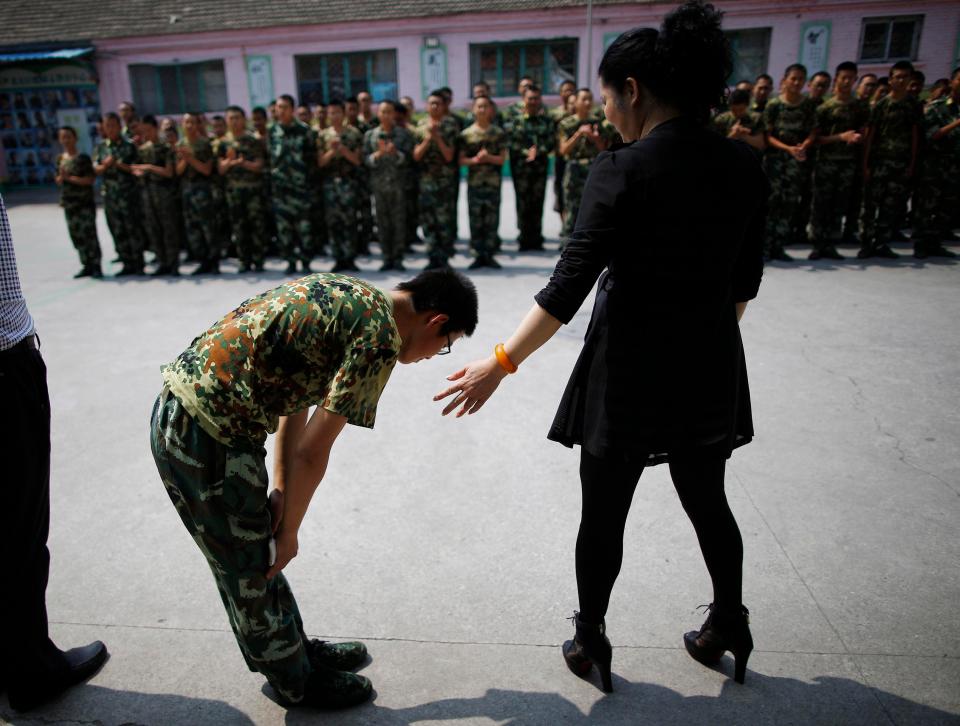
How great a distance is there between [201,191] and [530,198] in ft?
12.9

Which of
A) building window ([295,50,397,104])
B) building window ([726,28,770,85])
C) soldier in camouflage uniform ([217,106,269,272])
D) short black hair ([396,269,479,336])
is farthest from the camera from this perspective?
building window ([295,50,397,104])

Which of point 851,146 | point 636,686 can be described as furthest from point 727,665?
point 851,146

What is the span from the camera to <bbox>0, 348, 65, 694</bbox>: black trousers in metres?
1.90

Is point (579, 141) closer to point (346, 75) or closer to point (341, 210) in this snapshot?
point (341, 210)

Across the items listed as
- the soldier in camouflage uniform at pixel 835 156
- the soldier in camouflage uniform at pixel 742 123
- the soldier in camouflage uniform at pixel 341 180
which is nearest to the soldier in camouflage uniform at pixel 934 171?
the soldier in camouflage uniform at pixel 835 156

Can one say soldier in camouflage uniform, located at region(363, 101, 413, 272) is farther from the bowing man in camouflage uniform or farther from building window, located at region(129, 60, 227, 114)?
building window, located at region(129, 60, 227, 114)

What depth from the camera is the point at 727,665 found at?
210cm

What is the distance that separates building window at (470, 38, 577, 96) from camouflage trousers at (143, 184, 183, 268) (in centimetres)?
1053

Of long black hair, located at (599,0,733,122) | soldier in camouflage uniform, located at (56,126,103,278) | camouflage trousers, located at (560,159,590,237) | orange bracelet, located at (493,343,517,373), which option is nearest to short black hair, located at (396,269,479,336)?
orange bracelet, located at (493,343,517,373)

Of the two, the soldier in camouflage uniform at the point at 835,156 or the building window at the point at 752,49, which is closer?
the soldier in camouflage uniform at the point at 835,156

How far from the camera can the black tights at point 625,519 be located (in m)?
1.84

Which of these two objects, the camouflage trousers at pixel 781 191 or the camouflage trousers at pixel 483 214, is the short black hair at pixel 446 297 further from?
the camouflage trousers at pixel 781 191

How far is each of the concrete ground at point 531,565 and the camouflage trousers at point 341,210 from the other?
3632mm

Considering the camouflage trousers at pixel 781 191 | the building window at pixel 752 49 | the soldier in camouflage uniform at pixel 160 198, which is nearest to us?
the camouflage trousers at pixel 781 191
